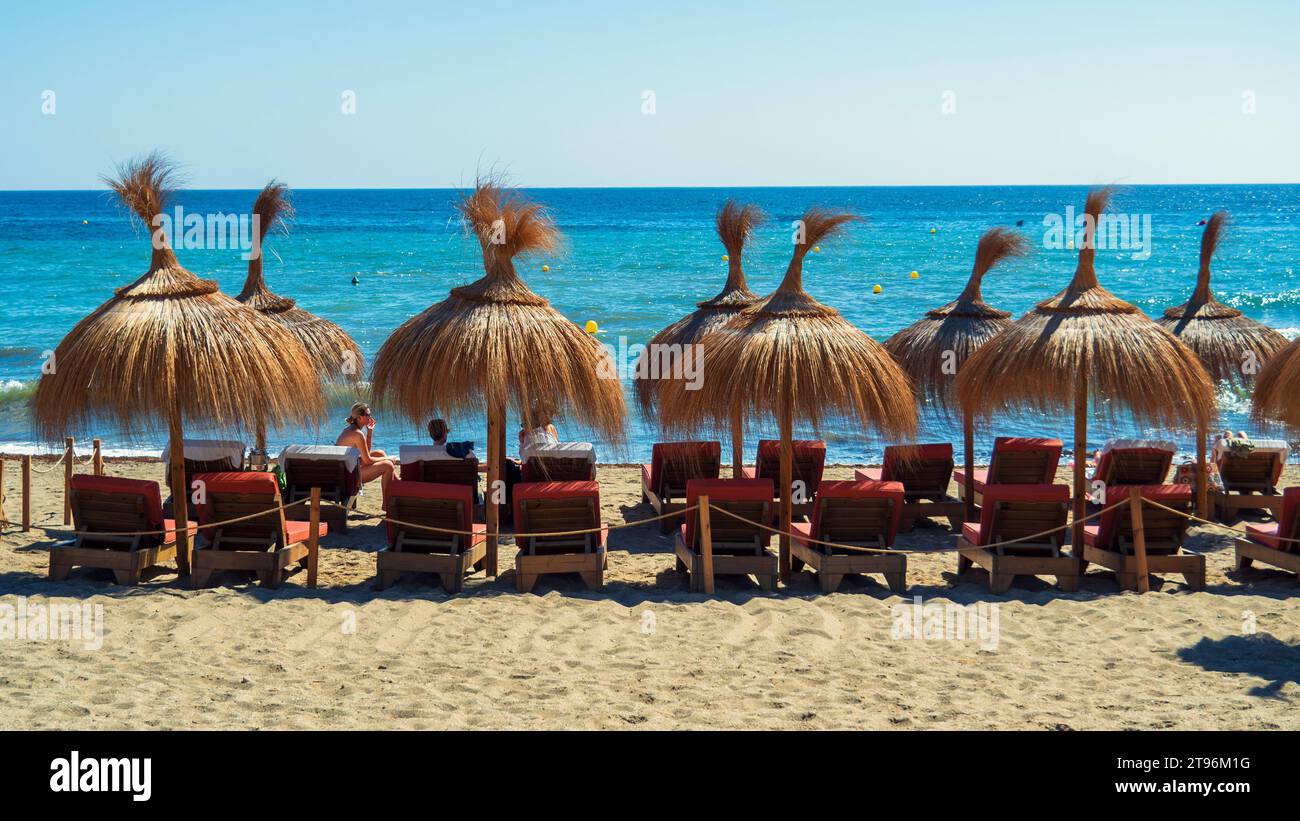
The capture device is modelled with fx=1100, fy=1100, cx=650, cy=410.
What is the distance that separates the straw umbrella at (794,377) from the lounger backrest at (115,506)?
3.96 meters

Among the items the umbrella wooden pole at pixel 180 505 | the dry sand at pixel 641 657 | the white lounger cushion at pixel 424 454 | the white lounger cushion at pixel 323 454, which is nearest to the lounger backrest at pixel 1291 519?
the dry sand at pixel 641 657

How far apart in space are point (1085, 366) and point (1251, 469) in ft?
12.4

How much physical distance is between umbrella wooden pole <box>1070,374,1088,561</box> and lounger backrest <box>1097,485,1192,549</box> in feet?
0.80

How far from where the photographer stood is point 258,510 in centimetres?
826

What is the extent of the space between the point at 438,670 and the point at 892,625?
3.00 metres

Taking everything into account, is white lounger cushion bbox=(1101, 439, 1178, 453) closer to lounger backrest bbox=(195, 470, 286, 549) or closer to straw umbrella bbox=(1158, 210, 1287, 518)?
straw umbrella bbox=(1158, 210, 1287, 518)

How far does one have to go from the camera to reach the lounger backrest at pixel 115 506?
817 centimetres

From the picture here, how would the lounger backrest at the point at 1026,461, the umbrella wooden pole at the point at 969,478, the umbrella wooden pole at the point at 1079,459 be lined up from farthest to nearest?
1. the umbrella wooden pole at the point at 969,478
2. the lounger backrest at the point at 1026,461
3. the umbrella wooden pole at the point at 1079,459

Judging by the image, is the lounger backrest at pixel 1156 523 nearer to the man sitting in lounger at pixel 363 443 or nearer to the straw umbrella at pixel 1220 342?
the straw umbrella at pixel 1220 342

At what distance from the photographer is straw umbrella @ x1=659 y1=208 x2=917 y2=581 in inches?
316

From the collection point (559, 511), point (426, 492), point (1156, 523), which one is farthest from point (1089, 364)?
point (426, 492)

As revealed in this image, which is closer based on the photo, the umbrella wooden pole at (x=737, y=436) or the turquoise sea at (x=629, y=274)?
the umbrella wooden pole at (x=737, y=436)

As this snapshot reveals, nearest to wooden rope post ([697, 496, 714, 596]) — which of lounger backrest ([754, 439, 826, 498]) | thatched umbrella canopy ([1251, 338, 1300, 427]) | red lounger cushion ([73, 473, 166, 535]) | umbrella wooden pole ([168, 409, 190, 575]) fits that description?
lounger backrest ([754, 439, 826, 498])
